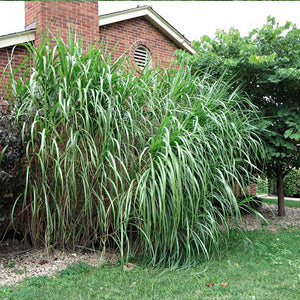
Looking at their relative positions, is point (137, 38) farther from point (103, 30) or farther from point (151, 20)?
point (103, 30)

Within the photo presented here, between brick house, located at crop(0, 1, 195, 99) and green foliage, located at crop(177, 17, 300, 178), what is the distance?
0.95 meters

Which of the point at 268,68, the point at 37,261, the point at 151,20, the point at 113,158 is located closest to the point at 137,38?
the point at 151,20

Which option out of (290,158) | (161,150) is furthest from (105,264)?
(290,158)

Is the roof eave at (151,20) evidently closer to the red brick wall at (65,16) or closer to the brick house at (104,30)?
the brick house at (104,30)

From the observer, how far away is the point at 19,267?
384 cm

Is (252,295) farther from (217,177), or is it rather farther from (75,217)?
(75,217)

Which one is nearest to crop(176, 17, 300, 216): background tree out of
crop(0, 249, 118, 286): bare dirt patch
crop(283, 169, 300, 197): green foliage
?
crop(0, 249, 118, 286): bare dirt patch

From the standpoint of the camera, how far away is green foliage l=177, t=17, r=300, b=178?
18.8ft

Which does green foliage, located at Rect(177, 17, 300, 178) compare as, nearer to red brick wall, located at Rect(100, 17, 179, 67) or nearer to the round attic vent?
red brick wall, located at Rect(100, 17, 179, 67)

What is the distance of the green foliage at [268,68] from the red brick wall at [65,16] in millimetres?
2000

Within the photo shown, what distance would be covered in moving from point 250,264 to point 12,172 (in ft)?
9.51

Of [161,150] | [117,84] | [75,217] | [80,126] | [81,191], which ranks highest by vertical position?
[117,84]

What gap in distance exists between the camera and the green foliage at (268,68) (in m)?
5.72

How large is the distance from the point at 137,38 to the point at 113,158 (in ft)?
18.3
